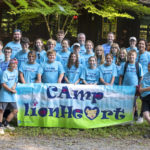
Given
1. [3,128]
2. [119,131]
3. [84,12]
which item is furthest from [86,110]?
[84,12]

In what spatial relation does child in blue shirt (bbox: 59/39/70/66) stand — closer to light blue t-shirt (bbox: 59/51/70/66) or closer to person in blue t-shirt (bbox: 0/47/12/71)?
light blue t-shirt (bbox: 59/51/70/66)

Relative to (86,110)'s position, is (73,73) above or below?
above

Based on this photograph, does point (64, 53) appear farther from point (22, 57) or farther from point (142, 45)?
point (142, 45)

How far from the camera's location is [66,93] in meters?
5.24

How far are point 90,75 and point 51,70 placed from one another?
80 centimetres

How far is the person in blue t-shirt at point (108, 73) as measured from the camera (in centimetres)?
569

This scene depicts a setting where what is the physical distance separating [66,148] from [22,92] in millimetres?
1480

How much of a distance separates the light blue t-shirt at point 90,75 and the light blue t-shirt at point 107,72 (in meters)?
0.09

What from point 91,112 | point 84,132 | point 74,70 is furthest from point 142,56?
point 84,132

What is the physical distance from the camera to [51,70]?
5.59 metres

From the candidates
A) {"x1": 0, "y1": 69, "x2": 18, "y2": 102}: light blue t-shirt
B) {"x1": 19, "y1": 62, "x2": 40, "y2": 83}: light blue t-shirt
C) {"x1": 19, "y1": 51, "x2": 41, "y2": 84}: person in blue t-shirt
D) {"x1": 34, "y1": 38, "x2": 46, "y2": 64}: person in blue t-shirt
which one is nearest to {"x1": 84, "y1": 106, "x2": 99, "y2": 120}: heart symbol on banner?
{"x1": 19, "y1": 51, "x2": 41, "y2": 84}: person in blue t-shirt

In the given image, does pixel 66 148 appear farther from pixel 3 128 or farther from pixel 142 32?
pixel 142 32

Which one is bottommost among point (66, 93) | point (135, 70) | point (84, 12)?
point (66, 93)

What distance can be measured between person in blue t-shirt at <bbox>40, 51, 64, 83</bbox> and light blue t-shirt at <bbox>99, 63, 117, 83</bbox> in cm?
81
